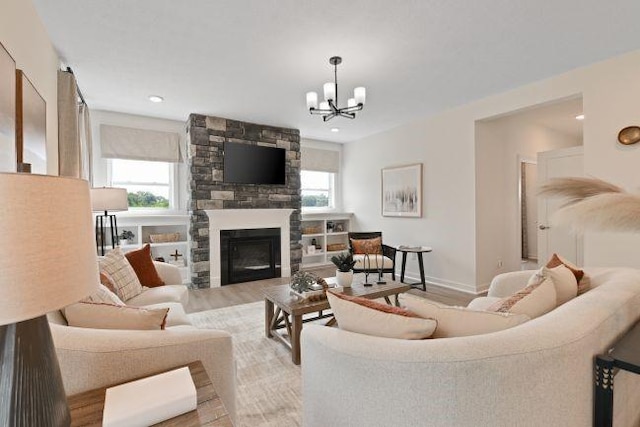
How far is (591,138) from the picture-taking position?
308cm

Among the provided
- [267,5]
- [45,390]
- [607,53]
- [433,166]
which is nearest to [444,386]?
[45,390]

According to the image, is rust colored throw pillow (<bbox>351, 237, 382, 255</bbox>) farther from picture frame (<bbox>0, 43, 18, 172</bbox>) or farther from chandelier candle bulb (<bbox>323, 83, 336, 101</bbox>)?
picture frame (<bbox>0, 43, 18, 172</bbox>)

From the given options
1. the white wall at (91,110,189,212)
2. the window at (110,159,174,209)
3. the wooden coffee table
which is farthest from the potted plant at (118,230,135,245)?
the wooden coffee table

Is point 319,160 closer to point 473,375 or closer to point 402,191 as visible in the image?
point 402,191

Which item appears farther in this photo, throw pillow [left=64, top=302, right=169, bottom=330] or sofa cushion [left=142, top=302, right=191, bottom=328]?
sofa cushion [left=142, top=302, right=191, bottom=328]

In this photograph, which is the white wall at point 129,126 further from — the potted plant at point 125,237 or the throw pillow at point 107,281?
the throw pillow at point 107,281

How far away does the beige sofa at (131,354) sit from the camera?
1.06 metres

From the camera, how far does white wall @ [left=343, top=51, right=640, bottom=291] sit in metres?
2.91

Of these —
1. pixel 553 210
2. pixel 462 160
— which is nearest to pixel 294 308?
pixel 462 160

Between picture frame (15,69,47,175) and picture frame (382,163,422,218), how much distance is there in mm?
4421

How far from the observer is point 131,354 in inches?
44.3

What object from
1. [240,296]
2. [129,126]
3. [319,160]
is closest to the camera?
[240,296]

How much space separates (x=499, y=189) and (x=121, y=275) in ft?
15.2

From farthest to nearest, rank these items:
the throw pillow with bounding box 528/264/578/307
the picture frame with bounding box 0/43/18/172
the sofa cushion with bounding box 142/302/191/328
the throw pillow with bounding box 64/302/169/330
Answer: the sofa cushion with bounding box 142/302/191/328 < the throw pillow with bounding box 528/264/578/307 < the picture frame with bounding box 0/43/18/172 < the throw pillow with bounding box 64/302/169/330
